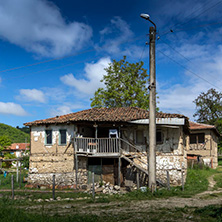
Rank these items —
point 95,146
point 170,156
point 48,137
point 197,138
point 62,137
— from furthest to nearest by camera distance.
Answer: point 197,138 < point 48,137 < point 62,137 < point 95,146 < point 170,156

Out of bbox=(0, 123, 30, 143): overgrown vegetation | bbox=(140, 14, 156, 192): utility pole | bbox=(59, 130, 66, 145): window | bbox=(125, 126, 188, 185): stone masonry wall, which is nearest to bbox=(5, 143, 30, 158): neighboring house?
bbox=(0, 123, 30, 143): overgrown vegetation

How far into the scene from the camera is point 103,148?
64.1 ft

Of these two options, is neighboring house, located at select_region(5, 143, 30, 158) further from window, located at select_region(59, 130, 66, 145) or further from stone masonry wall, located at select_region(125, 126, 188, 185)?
stone masonry wall, located at select_region(125, 126, 188, 185)

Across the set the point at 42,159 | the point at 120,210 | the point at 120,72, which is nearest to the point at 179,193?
the point at 120,210

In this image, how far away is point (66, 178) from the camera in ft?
67.6

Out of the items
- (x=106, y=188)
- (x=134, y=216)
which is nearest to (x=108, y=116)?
(x=106, y=188)

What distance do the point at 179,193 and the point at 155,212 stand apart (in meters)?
5.33

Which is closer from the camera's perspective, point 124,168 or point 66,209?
point 66,209

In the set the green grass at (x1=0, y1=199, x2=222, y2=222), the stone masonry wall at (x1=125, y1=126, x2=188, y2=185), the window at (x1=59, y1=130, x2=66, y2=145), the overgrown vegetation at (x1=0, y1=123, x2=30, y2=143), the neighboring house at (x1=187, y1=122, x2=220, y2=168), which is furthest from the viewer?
the overgrown vegetation at (x1=0, y1=123, x2=30, y2=143)

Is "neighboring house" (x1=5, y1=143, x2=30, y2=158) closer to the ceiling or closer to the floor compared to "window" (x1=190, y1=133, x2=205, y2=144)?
closer to the floor

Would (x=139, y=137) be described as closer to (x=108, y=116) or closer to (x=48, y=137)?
(x=108, y=116)

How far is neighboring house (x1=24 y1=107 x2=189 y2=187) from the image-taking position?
19.6m

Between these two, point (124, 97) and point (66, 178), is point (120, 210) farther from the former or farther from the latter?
point (124, 97)

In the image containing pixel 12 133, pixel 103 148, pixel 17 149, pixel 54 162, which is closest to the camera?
pixel 103 148
